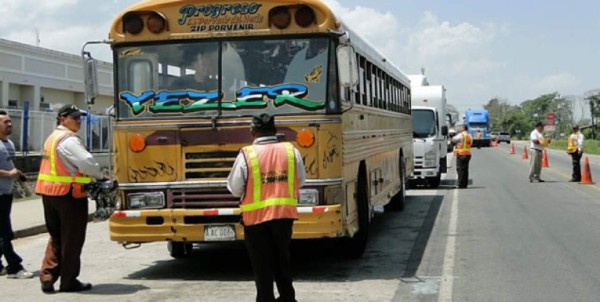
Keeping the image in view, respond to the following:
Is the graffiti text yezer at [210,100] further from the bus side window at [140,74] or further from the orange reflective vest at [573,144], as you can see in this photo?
the orange reflective vest at [573,144]

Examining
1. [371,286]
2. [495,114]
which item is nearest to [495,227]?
[371,286]

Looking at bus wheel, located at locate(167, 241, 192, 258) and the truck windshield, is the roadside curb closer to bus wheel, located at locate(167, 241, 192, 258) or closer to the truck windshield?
bus wheel, located at locate(167, 241, 192, 258)

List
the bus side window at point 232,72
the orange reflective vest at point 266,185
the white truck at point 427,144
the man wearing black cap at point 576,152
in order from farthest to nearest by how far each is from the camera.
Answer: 1. the man wearing black cap at point 576,152
2. the white truck at point 427,144
3. the bus side window at point 232,72
4. the orange reflective vest at point 266,185

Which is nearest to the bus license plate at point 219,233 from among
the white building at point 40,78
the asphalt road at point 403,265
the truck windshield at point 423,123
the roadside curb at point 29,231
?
the asphalt road at point 403,265

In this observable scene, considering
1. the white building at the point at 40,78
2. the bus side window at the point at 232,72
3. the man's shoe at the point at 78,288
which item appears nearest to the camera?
the man's shoe at the point at 78,288

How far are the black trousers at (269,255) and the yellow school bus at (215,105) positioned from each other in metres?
1.77

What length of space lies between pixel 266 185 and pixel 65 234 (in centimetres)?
277

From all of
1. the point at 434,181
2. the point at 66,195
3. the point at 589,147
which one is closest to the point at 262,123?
the point at 66,195

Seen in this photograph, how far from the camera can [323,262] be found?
31.9 ft

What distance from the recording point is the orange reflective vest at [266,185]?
20.3 feet

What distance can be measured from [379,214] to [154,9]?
7943 millimetres

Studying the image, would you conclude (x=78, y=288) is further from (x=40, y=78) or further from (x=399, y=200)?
(x=40, y=78)

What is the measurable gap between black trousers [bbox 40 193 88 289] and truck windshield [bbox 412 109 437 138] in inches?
576

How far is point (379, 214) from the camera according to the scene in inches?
601
